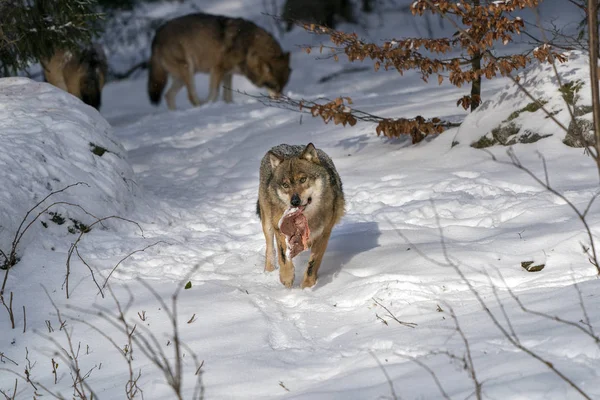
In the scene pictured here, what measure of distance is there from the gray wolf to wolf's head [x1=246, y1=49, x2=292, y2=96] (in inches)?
207

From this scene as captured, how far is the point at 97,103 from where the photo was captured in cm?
1389

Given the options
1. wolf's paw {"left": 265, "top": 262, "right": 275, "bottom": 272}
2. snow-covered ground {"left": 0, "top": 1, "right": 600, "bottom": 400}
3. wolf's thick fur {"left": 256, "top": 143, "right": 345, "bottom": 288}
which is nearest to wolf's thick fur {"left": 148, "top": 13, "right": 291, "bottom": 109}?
snow-covered ground {"left": 0, "top": 1, "right": 600, "bottom": 400}

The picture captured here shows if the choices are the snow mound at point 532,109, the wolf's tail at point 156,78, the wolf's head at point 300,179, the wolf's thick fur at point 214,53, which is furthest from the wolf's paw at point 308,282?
the wolf's tail at point 156,78

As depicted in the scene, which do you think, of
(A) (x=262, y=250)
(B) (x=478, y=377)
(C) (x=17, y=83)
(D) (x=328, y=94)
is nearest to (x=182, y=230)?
(A) (x=262, y=250)

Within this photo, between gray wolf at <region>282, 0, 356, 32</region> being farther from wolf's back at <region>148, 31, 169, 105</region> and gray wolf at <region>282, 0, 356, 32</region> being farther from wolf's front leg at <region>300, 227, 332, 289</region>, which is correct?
wolf's front leg at <region>300, 227, 332, 289</region>

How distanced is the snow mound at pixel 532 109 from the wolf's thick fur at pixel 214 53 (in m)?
8.41

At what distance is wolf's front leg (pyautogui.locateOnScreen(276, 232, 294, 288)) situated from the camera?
6039mm

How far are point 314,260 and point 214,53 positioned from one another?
1184 cm

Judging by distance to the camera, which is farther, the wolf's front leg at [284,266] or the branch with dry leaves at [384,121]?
the branch with dry leaves at [384,121]

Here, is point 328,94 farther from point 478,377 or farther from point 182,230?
point 478,377

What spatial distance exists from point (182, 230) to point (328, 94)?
358 inches

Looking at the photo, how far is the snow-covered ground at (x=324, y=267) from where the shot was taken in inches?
151

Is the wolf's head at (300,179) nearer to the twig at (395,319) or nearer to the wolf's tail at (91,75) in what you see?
the twig at (395,319)

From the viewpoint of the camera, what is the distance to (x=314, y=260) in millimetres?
6082
